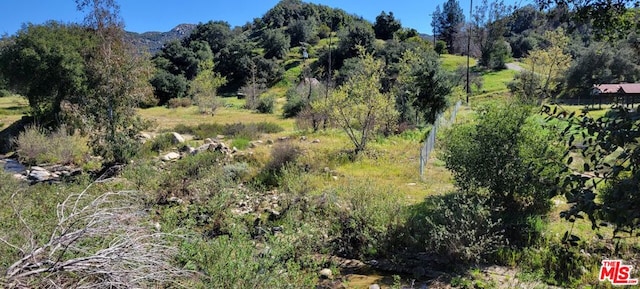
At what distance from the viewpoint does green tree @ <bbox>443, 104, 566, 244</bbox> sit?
6668mm

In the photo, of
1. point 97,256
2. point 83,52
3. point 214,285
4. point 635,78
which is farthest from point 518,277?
point 635,78

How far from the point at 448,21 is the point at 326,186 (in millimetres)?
82001

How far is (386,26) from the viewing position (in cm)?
6456

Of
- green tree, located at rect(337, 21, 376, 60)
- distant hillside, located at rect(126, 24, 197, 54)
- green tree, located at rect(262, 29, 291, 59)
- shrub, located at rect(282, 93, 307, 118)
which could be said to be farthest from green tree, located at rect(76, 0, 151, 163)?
green tree, located at rect(262, 29, 291, 59)

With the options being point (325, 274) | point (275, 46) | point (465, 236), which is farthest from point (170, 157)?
point (275, 46)

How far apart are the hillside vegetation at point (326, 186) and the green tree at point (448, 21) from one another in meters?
61.1

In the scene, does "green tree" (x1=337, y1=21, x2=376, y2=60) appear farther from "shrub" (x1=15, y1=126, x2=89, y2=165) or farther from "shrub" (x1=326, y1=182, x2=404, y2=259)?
"shrub" (x1=326, y1=182, x2=404, y2=259)

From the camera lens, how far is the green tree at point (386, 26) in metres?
64.3

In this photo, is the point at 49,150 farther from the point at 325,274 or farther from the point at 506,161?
the point at 506,161

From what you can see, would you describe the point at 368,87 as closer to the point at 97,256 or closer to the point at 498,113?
the point at 498,113

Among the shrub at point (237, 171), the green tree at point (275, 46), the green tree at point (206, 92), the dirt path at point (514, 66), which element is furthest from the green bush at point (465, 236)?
the green tree at point (275, 46)

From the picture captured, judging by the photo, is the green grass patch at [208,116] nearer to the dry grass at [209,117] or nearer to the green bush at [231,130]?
the dry grass at [209,117]

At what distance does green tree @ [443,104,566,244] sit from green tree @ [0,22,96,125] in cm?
1711

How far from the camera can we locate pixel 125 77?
11.5 m
